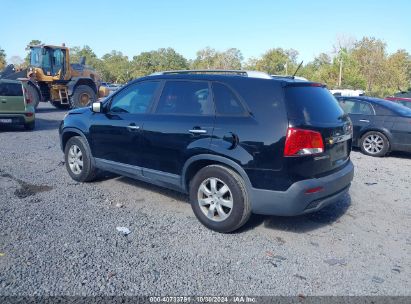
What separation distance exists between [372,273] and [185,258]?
182 cm

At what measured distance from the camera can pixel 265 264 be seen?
11.5 feet

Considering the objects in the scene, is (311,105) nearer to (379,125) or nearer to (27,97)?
(379,125)

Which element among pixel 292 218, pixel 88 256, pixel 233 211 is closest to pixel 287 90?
pixel 233 211

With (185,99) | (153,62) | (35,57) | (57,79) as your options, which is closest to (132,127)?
(185,99)

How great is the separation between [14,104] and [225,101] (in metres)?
9.59

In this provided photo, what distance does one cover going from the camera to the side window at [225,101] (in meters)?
4.01

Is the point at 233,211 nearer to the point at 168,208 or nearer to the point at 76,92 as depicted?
the point at 168,208

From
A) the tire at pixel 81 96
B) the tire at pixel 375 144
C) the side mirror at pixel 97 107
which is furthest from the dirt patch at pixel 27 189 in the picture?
the tire at pixel 81 96

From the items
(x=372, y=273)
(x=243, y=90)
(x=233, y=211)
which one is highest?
(x=243, y=90)

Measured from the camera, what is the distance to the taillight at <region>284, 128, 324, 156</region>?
3.61 m

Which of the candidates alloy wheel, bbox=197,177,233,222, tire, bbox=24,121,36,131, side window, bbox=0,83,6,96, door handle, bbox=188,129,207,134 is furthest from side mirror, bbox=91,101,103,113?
tire, bbox=24,121,36,131

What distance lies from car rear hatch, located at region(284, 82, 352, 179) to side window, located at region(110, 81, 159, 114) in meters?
2.01

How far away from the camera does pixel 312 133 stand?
12.1 feet

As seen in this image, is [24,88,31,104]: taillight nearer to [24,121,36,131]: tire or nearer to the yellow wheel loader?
[24,121,36,131]: tire
